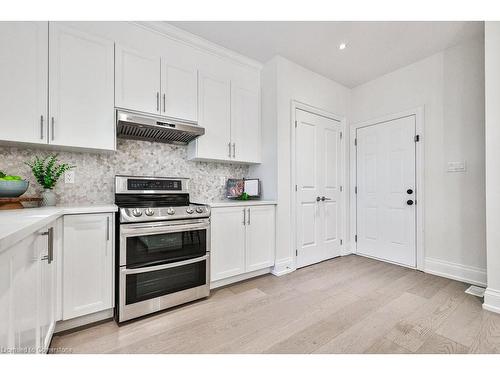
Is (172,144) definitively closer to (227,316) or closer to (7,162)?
(7,162)

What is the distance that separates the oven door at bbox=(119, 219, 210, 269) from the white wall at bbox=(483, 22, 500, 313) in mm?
2530

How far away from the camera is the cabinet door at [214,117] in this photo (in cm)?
264

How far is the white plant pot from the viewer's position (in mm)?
1947

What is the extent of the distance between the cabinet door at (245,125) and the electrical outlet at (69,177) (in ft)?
5.39

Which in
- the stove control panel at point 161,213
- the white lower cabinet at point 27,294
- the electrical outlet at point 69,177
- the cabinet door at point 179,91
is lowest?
the white lower cabinet at point 27,294

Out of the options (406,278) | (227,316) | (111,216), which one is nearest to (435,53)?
(406,278)

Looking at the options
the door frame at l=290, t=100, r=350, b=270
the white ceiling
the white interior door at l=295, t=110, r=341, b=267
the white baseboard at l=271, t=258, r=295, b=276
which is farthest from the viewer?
the white interior door at l=295, t=110, r=341, b=267

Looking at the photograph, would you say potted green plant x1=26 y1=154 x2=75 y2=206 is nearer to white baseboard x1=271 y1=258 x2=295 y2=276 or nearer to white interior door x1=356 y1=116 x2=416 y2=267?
white baseboard x1=271 y1=258 x2=295 y2=276

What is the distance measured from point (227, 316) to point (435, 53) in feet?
12.3

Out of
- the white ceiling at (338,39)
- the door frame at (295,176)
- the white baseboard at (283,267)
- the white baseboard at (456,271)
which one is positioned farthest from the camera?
the door frame at (295,176)

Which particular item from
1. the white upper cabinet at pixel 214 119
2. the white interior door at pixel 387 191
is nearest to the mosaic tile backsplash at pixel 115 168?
the white upper cabinet at pixel 214 119

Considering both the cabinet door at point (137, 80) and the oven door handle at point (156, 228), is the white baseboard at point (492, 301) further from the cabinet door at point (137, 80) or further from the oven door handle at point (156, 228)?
the cabinet door at point (137, 80)

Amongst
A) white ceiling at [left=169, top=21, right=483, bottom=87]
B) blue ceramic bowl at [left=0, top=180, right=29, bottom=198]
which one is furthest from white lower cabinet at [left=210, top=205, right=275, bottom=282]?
white ceiling at [left=169, top=21, right=483, bottom=87]
